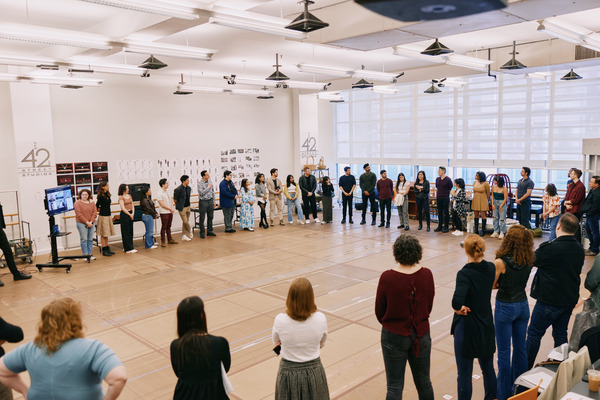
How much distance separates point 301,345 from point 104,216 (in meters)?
8.26

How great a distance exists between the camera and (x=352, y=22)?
20.6 ft

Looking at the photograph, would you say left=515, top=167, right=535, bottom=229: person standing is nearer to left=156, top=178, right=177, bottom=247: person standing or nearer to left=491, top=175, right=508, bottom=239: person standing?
left=491, top=175, right=508, bottom=239: person standing

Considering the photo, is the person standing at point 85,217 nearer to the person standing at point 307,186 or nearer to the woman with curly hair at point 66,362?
the person standing at point 307,186

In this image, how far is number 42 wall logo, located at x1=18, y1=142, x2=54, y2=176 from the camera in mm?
10203

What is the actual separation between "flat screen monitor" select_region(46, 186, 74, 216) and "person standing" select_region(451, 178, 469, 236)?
27.4ft

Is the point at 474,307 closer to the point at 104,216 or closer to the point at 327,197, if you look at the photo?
the point at 104,216

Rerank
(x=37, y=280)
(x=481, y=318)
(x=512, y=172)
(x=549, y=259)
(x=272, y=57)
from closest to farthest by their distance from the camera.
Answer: (x=481, y=318), (x=549, y=259), (x=37, y=280), (x=272, y=57), (x=512, y=172)

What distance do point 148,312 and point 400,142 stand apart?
11.4 metres

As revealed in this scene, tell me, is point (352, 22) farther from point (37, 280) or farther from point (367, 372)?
point (37, 280)

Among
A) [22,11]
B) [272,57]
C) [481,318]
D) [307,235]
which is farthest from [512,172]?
[22,11]

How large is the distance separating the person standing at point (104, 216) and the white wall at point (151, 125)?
4.71ft

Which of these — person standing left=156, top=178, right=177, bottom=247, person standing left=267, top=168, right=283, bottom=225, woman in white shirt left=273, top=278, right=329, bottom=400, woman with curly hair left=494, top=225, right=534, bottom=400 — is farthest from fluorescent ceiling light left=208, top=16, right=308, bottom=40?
person standing left=267, top=168, right=283, bottom=225

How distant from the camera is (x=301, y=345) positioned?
303cm

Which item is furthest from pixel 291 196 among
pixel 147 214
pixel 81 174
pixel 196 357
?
pixel 196 357
